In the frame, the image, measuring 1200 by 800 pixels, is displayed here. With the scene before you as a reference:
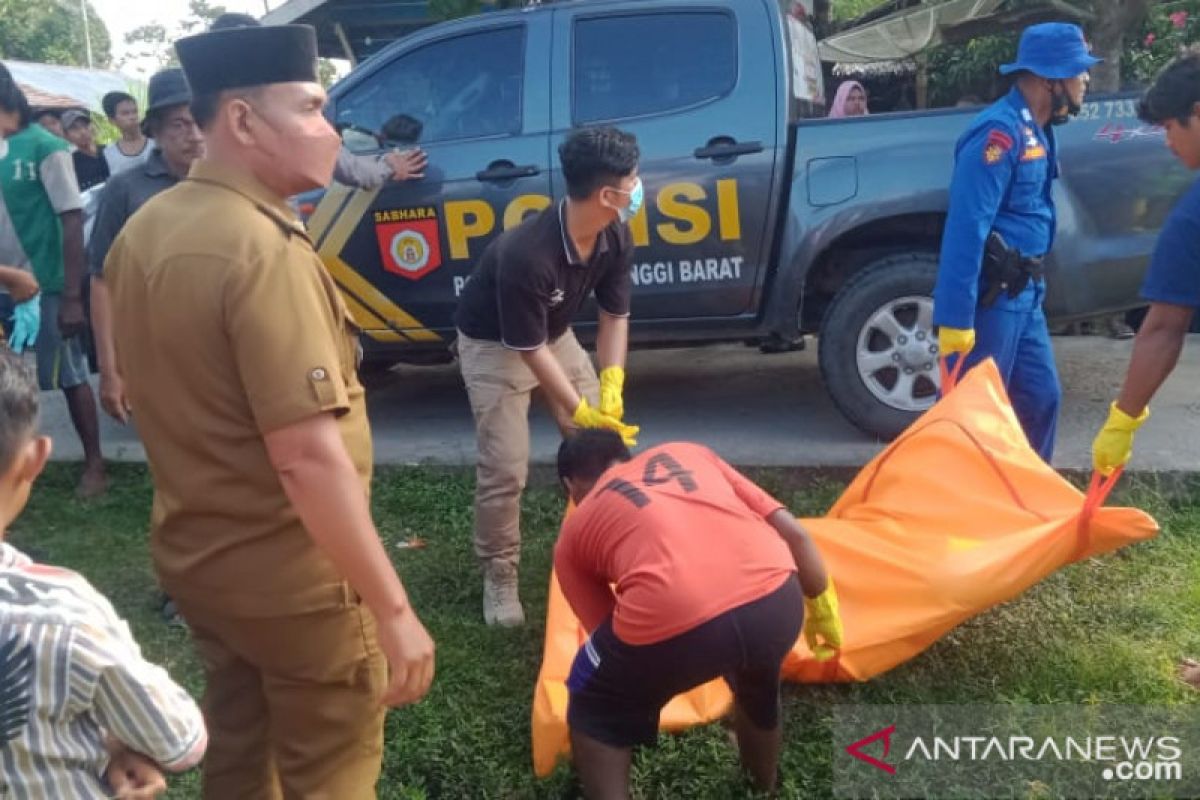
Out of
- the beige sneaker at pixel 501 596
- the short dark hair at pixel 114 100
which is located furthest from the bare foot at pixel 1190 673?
the short dark hair at pixel 114 100

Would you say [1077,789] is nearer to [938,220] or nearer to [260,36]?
[260,36]

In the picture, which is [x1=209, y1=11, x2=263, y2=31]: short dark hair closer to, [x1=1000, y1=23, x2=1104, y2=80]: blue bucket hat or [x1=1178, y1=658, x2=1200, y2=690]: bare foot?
[x1=1000, y1=23, x2=1104, y2=80]: blue bucket hat

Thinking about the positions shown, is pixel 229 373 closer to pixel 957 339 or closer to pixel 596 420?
pixel 596 420

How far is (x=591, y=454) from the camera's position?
2.77m

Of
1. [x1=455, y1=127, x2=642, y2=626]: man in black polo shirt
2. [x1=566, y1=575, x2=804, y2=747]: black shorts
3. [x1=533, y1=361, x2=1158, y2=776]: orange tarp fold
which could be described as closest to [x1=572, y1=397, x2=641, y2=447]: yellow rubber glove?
[x1=455, y1=127, x2=642, y2=626]: man in black polo shirt

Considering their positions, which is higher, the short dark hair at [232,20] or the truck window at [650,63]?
the short dark hair at [232,20]

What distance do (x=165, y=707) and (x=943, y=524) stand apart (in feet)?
7.72

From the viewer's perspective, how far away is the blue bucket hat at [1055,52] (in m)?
3.69

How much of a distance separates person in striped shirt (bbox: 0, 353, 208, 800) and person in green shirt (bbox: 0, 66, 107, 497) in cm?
357

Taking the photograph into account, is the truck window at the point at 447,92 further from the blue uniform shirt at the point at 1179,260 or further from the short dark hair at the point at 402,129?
the blue uniform shirt at the point at 1179,260

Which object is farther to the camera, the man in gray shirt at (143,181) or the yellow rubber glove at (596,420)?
the man in gray shirt at (143,181)

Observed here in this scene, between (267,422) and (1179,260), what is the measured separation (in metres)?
2.32

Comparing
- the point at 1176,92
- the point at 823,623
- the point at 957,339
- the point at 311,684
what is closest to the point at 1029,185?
the point at 957,339

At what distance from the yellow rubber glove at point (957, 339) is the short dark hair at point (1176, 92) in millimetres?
1044
